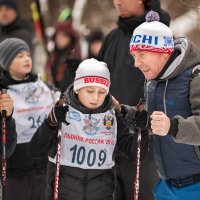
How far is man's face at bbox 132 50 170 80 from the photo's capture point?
4629mm

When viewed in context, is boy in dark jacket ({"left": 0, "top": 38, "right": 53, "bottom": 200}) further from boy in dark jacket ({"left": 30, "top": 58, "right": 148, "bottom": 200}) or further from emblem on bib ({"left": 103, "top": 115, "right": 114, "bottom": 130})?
emblem on bib ({"left": 103, "top": 115, "right": 114, "bottom": 130})

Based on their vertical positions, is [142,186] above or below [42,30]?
below

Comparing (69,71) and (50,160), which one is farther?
(69,71)

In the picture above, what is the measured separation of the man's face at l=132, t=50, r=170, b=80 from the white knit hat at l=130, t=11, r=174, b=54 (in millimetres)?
39

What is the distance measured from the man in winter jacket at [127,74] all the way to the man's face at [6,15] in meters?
3.07

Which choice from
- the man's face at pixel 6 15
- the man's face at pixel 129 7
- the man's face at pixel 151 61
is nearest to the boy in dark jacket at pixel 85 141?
Result: the man's face at pixel 151 61

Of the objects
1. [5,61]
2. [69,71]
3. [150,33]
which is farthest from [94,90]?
[69,71]

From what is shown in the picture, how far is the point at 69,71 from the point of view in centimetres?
706

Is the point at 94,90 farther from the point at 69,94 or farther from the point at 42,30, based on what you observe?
the point at 42,30

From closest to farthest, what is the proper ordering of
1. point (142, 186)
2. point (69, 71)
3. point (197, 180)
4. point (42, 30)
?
point (197, 180)
point (142, 186)
point (69, 71)
point (42, 30)

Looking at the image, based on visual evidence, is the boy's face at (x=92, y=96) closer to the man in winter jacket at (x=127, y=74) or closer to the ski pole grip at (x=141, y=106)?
the ski pole grip at (x=141, y=106)

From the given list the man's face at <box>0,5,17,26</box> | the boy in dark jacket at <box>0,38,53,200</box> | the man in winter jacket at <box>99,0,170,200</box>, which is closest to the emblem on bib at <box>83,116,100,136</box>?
the man in winter jacket at <box>99,0,170,200</box>

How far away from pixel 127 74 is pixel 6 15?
3623 mm

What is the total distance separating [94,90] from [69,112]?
0.28 meters
